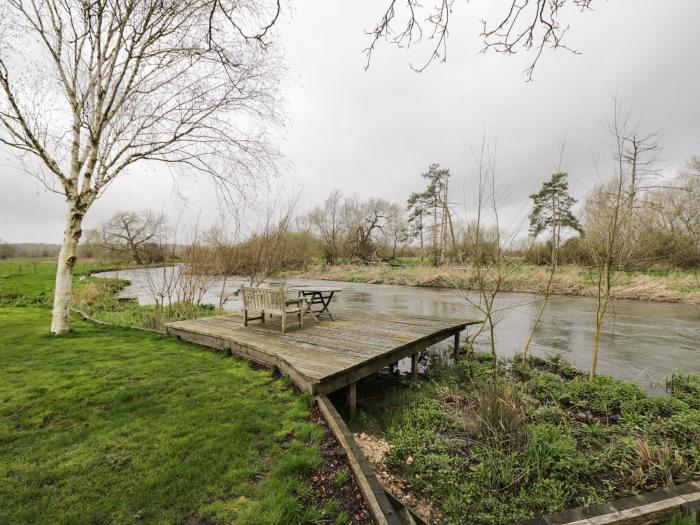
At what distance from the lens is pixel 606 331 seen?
9070mm

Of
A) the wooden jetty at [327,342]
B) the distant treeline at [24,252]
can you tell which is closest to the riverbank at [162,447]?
the wooden jetty at [327,342]

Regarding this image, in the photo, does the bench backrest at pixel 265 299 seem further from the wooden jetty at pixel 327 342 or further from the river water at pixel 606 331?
the river water at pixel 606 331

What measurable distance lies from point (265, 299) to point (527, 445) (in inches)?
179

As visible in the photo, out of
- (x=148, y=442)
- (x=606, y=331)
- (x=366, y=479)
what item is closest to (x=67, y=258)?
(x=148, y=442)

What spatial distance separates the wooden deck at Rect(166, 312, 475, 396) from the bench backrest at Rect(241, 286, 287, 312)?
0.51m

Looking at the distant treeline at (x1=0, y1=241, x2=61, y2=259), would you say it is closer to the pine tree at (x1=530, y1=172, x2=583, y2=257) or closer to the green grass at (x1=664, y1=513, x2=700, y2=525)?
the green grass at (x1=664, y1=513, x2=700, y2=525)

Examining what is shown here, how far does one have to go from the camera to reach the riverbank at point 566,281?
1355 cm

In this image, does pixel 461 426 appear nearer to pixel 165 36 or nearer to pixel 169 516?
pixel 169 516

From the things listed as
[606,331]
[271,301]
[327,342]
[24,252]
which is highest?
[24,252]

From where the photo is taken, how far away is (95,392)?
12.8ft

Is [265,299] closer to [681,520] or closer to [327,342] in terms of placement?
[327,342]

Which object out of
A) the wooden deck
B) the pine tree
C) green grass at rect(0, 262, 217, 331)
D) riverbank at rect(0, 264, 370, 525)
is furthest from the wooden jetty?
the pine tree

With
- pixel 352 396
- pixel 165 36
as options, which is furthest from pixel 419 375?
pixel 165 36

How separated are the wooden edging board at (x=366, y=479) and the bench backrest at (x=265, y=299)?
8.34 ft
